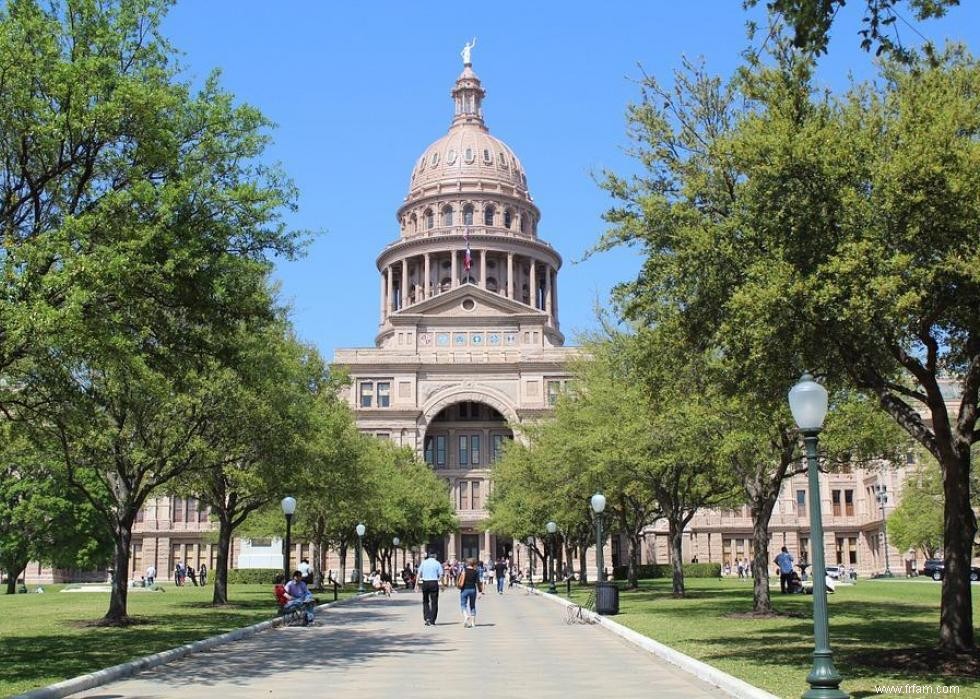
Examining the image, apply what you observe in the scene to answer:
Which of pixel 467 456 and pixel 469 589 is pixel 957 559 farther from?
pixel 467 456

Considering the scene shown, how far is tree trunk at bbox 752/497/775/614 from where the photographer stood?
28.7m

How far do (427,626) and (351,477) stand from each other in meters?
14.7

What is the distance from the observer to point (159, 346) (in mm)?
20531

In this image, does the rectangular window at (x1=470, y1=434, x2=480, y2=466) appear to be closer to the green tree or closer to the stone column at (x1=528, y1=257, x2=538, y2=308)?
the stone column at (x1=528, y1=257, x2=538, y2=308)

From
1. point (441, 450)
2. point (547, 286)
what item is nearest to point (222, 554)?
point (441, 450)

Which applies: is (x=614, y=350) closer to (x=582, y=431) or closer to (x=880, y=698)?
(x=582, y=431)

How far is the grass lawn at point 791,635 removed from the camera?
47.8ft

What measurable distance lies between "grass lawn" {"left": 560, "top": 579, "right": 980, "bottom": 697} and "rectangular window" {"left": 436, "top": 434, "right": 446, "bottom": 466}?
241 feet

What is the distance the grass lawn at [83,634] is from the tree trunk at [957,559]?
13.0 metres

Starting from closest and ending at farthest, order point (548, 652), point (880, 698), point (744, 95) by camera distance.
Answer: point (880, 698)
point (744, 95)
point (548, 652)

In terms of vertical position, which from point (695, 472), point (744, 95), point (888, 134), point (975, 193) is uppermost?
point (744, 95)

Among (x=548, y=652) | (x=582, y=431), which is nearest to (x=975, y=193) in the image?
(x=548, y=652)

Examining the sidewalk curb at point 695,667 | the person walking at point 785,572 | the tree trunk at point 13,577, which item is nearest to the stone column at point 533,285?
the tree trunk at point 13,577

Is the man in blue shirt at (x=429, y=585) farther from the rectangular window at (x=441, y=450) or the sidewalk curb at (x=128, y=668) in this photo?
the rectangular window at (x=441, y=450)
